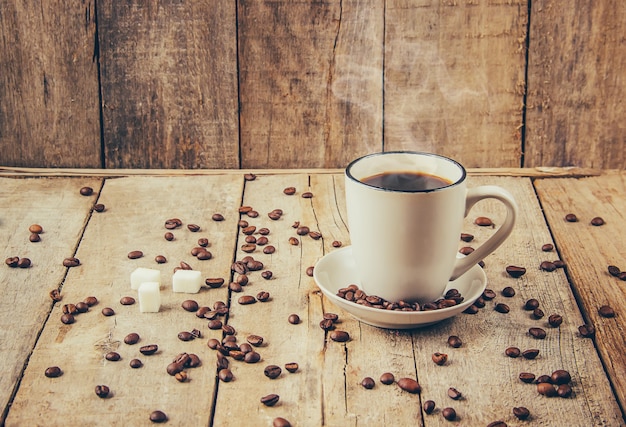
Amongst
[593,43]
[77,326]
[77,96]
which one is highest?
[593,43]

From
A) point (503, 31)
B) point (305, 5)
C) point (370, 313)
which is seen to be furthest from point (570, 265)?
point (305, 5)

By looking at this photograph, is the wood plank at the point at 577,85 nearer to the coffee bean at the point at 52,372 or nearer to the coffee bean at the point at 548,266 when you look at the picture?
the coffee bean at the point at 548,266

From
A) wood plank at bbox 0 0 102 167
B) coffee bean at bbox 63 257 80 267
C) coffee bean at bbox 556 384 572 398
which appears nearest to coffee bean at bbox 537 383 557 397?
coffee bean at bbox 556 384 572 398

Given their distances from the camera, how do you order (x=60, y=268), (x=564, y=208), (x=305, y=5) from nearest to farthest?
(x=60, y=268)
(x=564, y=208)
(x=305, y=5)

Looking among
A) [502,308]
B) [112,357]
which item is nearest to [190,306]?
[112,357]

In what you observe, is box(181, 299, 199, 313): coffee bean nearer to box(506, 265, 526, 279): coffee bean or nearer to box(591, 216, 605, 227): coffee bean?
box(506, 265, 526, 279): coffee bean

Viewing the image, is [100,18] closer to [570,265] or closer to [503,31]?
[503,31]
